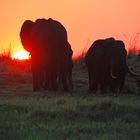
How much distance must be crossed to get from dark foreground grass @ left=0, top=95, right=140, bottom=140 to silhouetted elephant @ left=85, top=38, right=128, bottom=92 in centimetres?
248

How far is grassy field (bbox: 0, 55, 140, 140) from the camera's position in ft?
39.8

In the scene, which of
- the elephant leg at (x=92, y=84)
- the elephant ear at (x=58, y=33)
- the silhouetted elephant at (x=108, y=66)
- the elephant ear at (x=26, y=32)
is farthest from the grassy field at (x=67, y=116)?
the elephant ear at (x=26, y=32)

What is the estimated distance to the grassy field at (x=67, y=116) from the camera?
12125 millimetres

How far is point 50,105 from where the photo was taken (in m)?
15.5

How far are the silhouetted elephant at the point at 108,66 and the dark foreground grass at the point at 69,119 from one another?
8.13 ft

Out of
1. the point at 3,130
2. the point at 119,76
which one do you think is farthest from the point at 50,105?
the point at 119,76

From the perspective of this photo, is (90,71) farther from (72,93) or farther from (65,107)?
(65,107)

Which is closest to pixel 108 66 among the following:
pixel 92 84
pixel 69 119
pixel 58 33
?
pixel 92 84

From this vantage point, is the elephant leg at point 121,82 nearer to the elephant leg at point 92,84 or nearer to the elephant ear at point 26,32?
the elephant leg at point 92,84

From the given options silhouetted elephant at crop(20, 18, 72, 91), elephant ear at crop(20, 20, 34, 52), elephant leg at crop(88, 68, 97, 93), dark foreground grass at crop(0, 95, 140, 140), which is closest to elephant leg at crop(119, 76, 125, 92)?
elephant leg at crop(88, 68, 97, 93)

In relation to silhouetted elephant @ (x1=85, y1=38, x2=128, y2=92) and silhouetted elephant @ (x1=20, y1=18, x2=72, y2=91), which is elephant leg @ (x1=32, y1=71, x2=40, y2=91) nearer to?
silhouetted elephant @ (x1=20, y1=18, x2=72, y2=91)

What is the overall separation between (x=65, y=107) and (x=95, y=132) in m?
2.59

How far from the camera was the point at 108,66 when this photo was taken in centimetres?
1975

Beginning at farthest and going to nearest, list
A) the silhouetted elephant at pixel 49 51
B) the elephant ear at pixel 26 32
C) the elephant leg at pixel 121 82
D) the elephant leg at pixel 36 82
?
the elephant ear at pixel 26 32 → the elephant leg at pixel 36 82 → the silhouetted elephant at pixel 49 51 → the elephant leg at pixel 121 82
